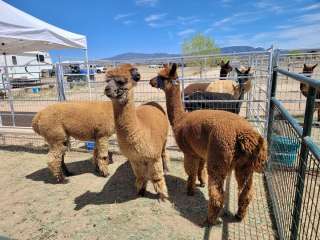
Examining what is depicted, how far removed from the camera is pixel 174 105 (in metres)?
3.61

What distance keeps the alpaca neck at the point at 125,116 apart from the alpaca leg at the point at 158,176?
590 mm

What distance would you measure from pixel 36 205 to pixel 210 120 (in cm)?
274

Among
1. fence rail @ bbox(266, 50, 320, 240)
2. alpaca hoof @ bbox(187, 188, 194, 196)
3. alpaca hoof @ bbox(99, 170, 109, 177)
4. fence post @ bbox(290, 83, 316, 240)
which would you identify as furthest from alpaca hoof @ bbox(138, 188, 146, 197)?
fence post @ bbox(290, 83, 316, 240)

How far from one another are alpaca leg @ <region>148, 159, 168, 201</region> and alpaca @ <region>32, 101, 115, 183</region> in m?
1.23

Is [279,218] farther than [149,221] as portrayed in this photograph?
No

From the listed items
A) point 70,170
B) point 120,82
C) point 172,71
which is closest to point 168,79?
point 172,71

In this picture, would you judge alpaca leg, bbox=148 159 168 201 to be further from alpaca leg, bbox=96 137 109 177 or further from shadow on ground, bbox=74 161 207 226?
alpaca leg, bbox=96 137 109 177

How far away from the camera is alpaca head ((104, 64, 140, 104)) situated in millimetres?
2689

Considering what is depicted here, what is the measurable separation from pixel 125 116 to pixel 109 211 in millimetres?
1318

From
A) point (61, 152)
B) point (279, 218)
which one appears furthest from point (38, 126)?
point (279, 218)

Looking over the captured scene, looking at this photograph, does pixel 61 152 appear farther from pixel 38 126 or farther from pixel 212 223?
pixel 212 223

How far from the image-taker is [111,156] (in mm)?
5098

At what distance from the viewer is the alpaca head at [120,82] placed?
8.82 feet

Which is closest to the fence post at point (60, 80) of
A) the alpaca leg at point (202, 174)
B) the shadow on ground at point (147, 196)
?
the shadow on ground at point (147, 196)
